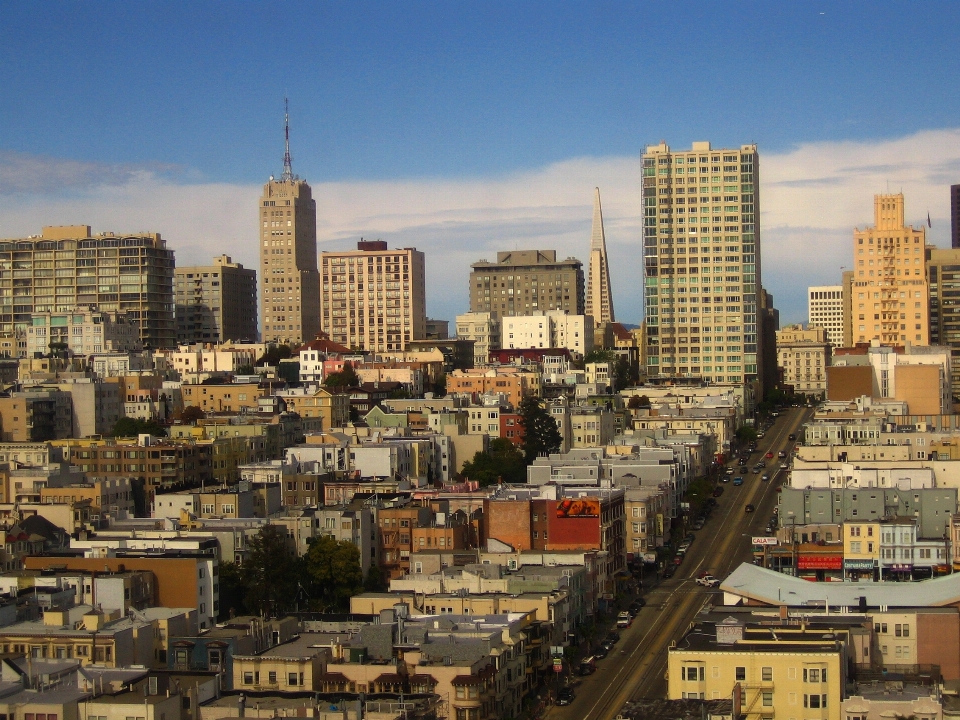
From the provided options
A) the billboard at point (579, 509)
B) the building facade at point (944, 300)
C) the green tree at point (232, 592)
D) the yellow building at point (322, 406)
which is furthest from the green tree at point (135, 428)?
the building facade at point (944, 300)

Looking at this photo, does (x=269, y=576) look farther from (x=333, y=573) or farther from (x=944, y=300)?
(x=944, y=300)

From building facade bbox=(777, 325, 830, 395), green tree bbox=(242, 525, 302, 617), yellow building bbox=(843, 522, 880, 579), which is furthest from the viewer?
building facade bbox=(777, 325, 830, 395)

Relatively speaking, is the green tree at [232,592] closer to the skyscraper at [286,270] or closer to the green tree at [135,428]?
the green tree at [135,428]

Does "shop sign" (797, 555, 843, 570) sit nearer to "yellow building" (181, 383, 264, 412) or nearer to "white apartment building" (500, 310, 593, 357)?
"yellow building" (181, 383, 264, 412)

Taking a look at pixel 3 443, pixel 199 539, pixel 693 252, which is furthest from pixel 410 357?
pixel 199 539

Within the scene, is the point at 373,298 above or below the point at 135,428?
above

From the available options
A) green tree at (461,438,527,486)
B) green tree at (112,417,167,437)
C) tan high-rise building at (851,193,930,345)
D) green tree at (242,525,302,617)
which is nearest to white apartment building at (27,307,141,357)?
green tree at (112,417,167,437)

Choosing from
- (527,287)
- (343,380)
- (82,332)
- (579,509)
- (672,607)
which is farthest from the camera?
(527,287)

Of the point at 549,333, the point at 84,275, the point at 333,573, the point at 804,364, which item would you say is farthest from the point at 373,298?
the point at 333,573
